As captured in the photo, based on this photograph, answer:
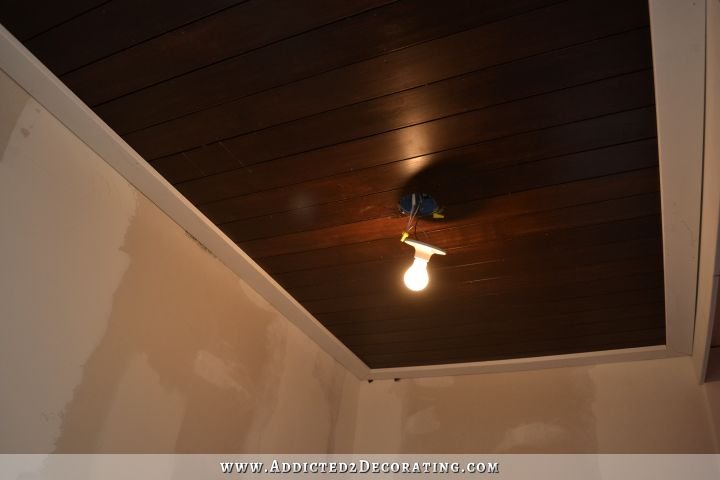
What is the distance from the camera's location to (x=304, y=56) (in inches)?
52.4

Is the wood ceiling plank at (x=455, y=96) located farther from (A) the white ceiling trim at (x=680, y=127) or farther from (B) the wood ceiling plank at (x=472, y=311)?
(B) the wood ceiling plank at (x=472, y=311)

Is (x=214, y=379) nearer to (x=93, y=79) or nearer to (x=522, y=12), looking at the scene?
(x=93, y=79)

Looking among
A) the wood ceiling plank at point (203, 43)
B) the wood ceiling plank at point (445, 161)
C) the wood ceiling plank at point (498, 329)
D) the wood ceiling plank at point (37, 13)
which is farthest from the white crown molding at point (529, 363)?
the wood ceiling plank at point (37, 13)

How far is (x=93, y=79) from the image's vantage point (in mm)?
1476

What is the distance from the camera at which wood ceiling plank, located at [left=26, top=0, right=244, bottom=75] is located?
127cm

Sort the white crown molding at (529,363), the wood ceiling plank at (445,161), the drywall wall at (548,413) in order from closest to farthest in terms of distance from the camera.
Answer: the wood ceiling plank at (445,161) < the drywall wall at (548,413) < the white crown molding at (529,363)

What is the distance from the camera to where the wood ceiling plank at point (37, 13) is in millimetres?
1286

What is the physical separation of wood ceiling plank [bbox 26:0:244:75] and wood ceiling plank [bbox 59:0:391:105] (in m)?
0.01

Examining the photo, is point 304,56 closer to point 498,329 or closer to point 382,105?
point 382,105

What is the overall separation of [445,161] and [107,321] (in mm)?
1130

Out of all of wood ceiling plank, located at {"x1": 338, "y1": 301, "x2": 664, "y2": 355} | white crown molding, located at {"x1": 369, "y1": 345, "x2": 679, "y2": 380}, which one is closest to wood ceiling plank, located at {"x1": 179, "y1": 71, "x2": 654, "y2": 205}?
wood ceiling plank, located at {"x1": 338, "y1": 301, "x2": 664, "y2": 355}

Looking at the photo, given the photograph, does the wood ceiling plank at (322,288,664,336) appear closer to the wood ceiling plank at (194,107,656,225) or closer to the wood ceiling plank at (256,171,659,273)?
the wood ceiling plank at (256,171,659,273)

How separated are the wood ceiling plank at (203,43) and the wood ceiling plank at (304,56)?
0.07 feet
